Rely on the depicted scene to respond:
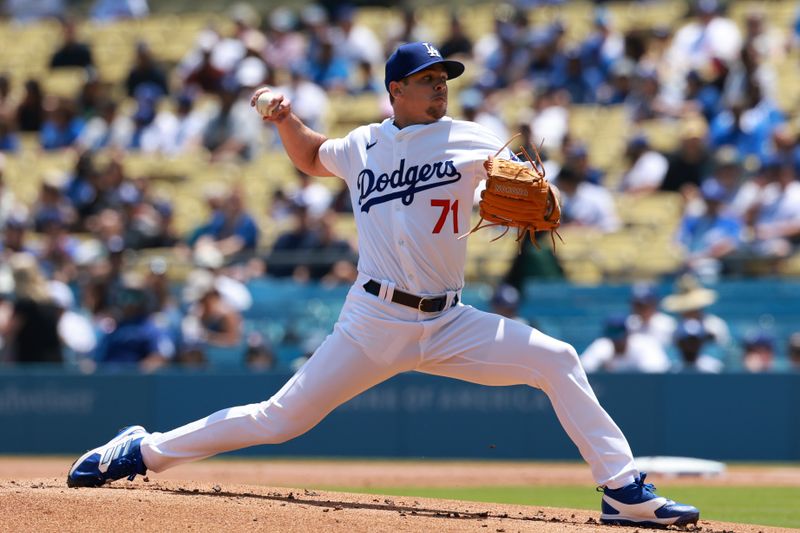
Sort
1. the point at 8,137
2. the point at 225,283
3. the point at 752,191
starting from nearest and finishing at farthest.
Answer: the point at 752,191 → the point at 225,283 → the point at 8,137

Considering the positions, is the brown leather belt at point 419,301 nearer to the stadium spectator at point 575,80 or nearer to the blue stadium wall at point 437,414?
the blue stadium wall at point 437,414

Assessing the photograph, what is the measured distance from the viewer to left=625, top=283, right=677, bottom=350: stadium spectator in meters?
12.2

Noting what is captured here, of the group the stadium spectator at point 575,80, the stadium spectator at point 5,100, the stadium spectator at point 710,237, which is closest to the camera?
the stadium spectator at point 710,237

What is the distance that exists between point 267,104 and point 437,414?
22.4ft

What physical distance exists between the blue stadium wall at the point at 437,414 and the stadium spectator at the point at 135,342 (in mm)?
197

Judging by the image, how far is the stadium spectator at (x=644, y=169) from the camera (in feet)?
46.1

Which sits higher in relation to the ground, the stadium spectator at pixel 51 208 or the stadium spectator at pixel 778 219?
the stadium spectator at pixel 51 208

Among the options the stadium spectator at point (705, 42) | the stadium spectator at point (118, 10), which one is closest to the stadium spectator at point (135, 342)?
the stadium spectator at point (705, 42)

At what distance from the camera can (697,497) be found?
9055 millimetres

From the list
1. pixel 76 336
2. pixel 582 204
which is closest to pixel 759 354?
pixel 582 204

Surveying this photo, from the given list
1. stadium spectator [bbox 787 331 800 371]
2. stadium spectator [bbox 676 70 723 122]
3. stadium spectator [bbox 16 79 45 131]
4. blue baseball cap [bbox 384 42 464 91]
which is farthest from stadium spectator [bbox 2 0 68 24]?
blue baseball cap [bbox 384 42 464 91]

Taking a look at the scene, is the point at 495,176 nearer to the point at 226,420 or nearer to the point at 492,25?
the point at 226,420

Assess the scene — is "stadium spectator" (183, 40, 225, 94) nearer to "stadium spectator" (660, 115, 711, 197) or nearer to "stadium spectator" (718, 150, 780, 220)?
"stadium spectator" (660, 115, 711, 197)

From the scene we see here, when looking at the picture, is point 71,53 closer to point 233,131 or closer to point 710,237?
point 233,131
